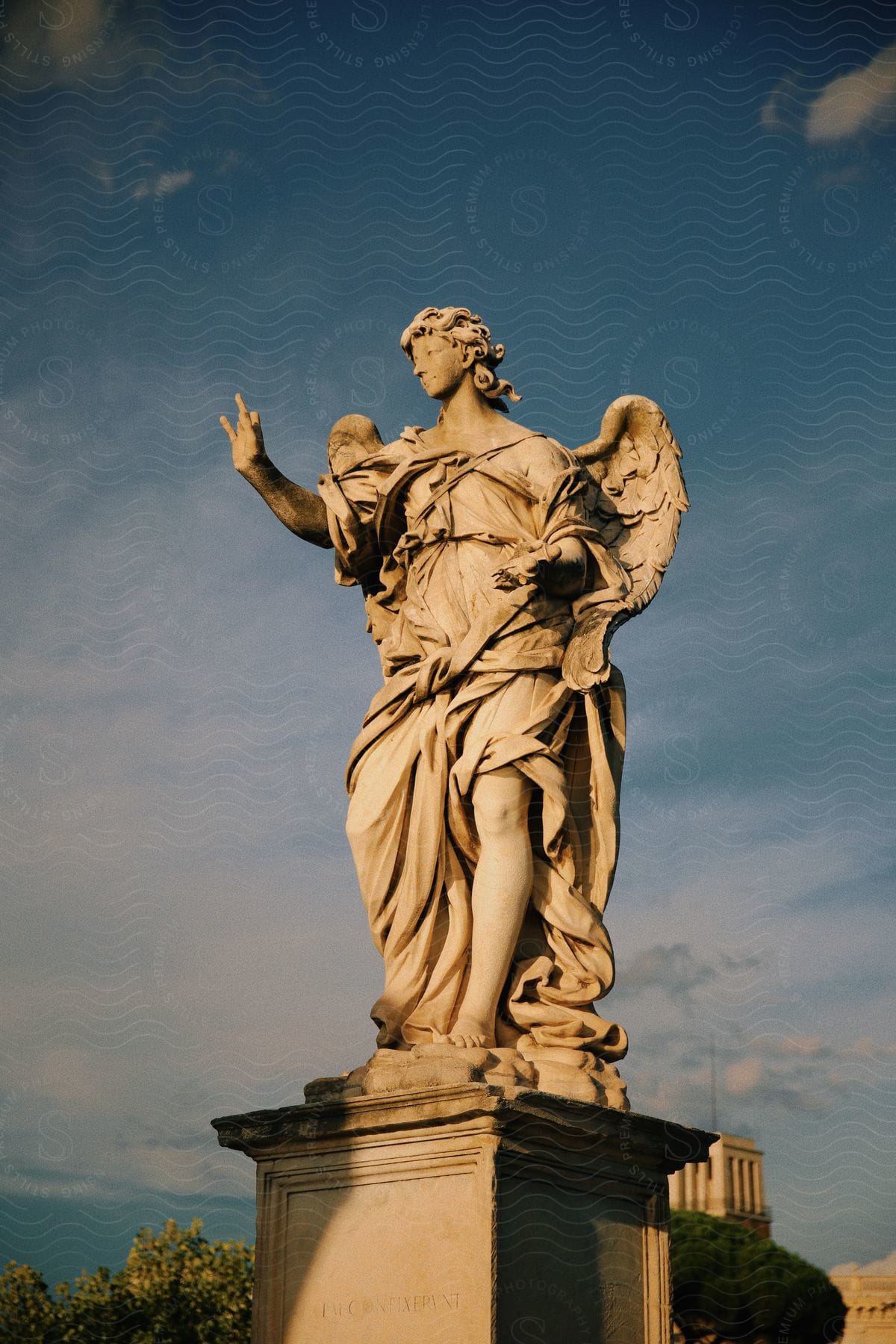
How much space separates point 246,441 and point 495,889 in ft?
8.62

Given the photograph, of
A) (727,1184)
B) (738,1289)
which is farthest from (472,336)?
(738,1289)

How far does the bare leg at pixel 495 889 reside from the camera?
795cm

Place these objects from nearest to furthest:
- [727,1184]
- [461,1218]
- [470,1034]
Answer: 1. [461,1218]
2. [470,1034]
3. [727,1184]

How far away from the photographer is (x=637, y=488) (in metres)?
9.33

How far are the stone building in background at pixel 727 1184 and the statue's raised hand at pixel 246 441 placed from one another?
1439 centimetres

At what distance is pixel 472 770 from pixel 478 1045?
1.27 meters

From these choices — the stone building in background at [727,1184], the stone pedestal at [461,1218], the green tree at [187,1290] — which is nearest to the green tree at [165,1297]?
the green tree at [187,1290]

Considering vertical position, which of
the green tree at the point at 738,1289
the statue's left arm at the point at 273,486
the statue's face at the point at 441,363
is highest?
the green tree at the point at 738,1289

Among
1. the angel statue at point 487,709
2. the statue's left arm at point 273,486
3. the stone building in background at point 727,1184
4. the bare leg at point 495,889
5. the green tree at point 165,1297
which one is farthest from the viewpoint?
the stone building in background at point 727,1184

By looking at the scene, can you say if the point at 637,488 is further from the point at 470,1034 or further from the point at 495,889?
the point at 470,1034

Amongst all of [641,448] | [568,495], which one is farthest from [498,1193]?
[641,448]

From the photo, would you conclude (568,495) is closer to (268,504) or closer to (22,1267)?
(268,504)

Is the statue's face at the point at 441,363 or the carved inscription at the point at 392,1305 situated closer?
the carved inscription at the point at 392,1305

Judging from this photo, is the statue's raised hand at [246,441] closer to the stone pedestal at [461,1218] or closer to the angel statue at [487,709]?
the angel statue at [487,709]
